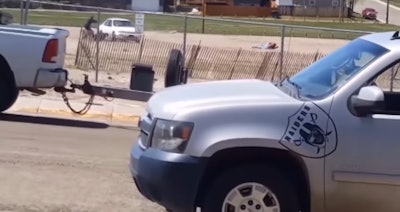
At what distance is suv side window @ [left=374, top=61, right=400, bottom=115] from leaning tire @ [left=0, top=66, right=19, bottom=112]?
717 cm

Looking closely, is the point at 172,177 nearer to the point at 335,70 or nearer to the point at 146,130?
the point at 146,130

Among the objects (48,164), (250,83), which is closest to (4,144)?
(48,164)

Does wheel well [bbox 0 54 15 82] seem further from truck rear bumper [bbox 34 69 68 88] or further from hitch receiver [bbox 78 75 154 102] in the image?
hitch receiver [bbox 78 75 154 102]

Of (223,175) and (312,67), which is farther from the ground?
(312,67)

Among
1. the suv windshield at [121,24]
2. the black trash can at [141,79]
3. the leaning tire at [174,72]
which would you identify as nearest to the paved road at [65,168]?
the leaning tire at [174,72]

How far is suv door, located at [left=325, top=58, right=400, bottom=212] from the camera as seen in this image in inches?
270

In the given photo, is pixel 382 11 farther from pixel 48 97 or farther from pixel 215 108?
pixel 215 108

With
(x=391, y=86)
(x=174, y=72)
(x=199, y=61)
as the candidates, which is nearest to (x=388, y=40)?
(x=391, y=86)

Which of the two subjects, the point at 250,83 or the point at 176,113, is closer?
the point at 176,113

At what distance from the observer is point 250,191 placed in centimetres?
693

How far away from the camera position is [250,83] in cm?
797

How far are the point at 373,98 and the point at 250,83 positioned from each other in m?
1.49

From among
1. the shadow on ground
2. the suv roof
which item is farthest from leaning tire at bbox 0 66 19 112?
the suv roof

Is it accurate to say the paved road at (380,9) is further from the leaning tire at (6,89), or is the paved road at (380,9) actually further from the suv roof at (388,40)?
the suv roof at (388,40)
